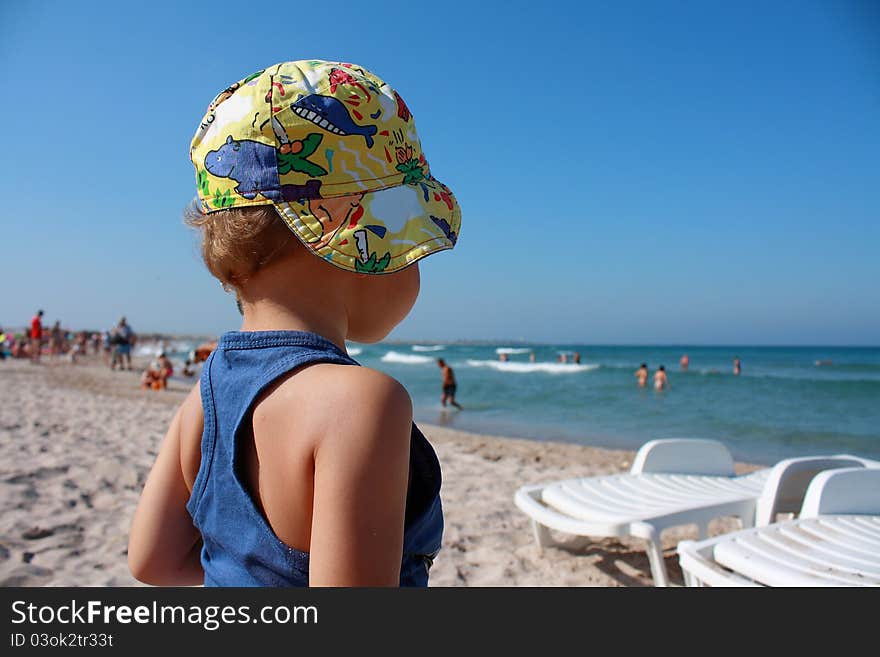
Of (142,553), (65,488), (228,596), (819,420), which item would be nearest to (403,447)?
(228,596)

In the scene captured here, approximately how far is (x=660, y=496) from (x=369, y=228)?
335cm

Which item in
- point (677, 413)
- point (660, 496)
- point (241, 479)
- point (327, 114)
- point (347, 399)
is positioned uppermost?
point (327, 114)

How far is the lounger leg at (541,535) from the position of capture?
3855 millimetres

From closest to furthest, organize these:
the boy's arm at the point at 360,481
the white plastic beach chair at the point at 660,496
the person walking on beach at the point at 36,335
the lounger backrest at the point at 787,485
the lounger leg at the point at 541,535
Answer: the boy's arm at the point at 360,481
the white plastic beach chair at the point at 660,496
the lounger backrest at the point at 787,485
the lounger leg at the point at 541,535
the person walking on beach at the point at 36,335

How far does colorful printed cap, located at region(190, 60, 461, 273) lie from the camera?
33.7 inches

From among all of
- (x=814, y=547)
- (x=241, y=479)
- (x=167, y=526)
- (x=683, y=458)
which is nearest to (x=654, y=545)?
(x=814, y=547)

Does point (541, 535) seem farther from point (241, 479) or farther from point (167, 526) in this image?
point (241, 479)

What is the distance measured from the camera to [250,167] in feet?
2.86

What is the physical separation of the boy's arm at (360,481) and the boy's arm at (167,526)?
1.52 feet

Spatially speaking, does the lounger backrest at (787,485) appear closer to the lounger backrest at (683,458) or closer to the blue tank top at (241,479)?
the lounger backrest at (683,458)

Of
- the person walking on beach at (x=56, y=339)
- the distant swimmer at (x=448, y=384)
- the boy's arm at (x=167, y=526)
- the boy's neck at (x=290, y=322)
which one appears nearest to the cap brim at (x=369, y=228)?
the boy's neck at (x=290, y=322)

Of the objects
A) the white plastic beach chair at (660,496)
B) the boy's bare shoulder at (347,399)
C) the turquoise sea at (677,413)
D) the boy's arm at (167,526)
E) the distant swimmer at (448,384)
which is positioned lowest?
the turquoise sea at (677,413)

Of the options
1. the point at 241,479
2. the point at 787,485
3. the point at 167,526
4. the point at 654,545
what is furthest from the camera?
the point at 787,485

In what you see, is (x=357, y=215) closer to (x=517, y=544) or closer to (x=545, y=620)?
(x=545, y=620)
